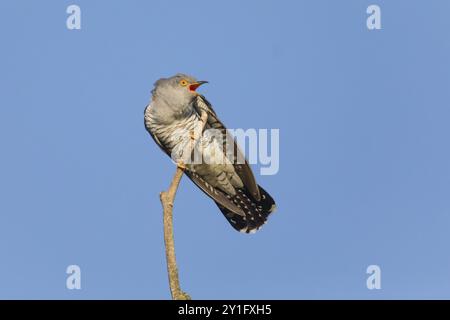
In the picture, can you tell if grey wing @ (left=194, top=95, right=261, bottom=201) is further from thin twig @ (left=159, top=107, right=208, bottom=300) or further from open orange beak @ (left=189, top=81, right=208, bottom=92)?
thin twig @ (left=159, top=107, right=208, bottom=300)

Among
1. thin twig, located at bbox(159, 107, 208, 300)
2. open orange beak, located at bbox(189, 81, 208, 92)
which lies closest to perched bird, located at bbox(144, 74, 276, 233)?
open orange beak, located at bbox(189, 81, 208, 92)

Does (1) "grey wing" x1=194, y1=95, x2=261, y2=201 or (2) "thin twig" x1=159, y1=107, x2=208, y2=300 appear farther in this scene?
(1) "grey wing" x1=194, y1=95, x2=261, y2=201

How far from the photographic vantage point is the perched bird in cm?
816

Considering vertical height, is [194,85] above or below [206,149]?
above

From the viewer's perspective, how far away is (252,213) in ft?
28.2

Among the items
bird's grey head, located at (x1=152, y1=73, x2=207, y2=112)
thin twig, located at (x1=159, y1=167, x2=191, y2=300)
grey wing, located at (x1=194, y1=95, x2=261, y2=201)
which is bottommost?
thin twig, located at (x1=159, y1=167, x2=191, y2=300)

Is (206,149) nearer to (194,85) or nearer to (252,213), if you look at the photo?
(194,85)

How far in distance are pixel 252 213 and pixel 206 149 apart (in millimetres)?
905

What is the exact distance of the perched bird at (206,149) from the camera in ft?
26.8

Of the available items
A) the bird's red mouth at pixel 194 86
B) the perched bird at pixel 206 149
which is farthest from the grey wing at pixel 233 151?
the bird's red mouth at pixel 194 86

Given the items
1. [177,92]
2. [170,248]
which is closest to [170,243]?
[170,248]
